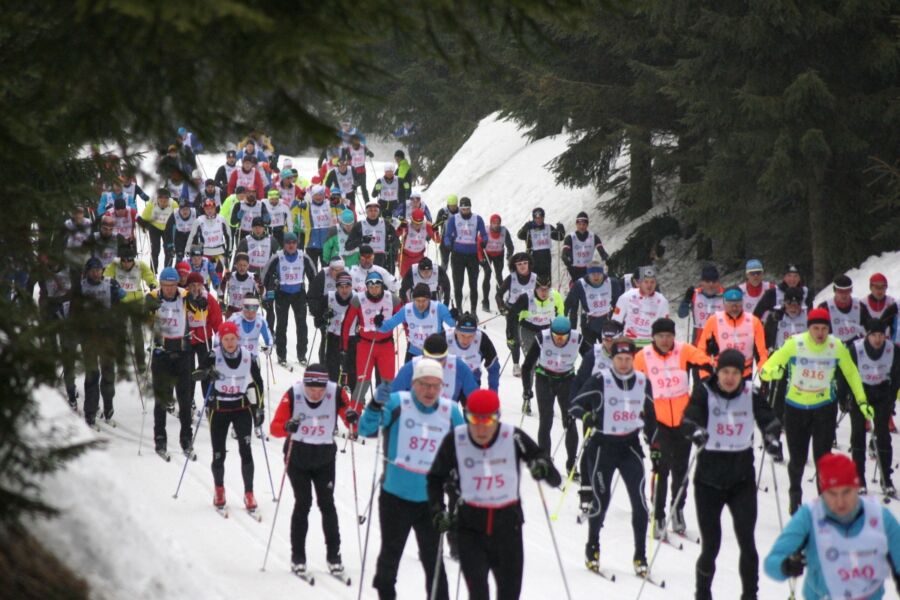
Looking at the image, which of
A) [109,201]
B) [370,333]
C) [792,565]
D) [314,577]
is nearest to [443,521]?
[792,565]

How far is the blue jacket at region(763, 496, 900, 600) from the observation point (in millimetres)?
6766

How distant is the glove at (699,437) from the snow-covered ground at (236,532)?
67.3 inches

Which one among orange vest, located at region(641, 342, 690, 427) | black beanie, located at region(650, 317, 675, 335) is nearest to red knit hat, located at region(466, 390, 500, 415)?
orange vest, located at region(641, 342, 690, 427)

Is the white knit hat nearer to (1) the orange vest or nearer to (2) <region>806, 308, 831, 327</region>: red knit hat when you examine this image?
(1) the orange vest

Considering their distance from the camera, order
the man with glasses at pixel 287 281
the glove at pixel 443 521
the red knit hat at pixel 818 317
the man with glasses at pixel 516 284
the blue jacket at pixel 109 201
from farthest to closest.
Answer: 1. the blue jacket at pixel 109 201
2. the man with glasses at pixel 287 281
3. the man with glasses at pixel 516 284
4. the red knit hat at pixel 818 317
5. the glove at pixel 443 521

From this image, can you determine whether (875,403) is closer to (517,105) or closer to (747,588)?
(747,588)

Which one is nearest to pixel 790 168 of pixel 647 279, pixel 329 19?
pixel 647 279

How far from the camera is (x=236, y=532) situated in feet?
38.7

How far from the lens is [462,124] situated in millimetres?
37938

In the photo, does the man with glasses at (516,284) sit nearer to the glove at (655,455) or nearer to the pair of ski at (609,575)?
the glove at (655,455)

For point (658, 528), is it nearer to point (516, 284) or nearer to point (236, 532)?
point (236, 532)

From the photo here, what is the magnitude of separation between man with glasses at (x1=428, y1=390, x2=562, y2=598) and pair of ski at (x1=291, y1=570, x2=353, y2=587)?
2.78 metres

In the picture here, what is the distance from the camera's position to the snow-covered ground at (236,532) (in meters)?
5.94

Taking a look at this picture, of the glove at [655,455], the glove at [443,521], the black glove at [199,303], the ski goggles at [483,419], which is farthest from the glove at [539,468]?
the black glove at [199,303]
